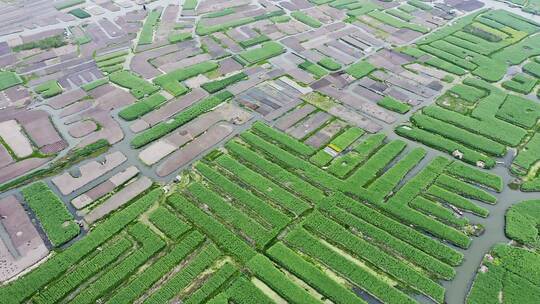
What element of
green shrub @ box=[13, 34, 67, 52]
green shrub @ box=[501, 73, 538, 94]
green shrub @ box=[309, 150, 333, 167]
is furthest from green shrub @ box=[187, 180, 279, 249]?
green shrub @ box=[501, 73, 538, 94]

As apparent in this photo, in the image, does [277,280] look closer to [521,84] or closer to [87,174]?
[87,174]

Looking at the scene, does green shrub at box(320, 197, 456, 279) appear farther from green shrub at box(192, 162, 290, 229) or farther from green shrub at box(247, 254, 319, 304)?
green shrub at box(247, 254, 319, 304)

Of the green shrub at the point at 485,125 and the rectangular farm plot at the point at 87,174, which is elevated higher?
the green shrub at the point at 485,125

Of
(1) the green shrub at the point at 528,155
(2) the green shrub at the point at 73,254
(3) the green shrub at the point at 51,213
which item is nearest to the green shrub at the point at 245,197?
(2) the green shrub at the point at 73,254

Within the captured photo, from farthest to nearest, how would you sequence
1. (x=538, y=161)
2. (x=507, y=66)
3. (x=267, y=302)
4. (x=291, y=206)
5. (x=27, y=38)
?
1. (x=27, y=38)
2. (x=507, y=66)
3. (x=538, y=161)
4. (x=291, y=206)
5. (x=267, y=302)

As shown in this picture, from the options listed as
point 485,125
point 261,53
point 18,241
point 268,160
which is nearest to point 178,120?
point 268,160

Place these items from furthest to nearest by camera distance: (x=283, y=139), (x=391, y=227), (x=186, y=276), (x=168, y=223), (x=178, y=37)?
(x=178, y=37), (x=283, y=139), (x=168, y=223), (x=391, y=227), (x=186, y=276)

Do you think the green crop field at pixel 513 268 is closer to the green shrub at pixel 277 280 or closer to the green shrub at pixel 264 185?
the green shrub at pixel 277 280

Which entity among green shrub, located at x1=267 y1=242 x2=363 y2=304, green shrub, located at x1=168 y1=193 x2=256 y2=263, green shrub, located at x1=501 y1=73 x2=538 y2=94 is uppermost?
green shrub, located at x1=501 y1=73 x2=538 y2=94

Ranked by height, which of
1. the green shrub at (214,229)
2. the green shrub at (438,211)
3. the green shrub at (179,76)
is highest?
the green shrub at (438,211)

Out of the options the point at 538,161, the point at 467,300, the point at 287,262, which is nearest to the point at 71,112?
the point at 287,262

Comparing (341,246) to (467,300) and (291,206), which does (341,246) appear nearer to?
(291,206)
